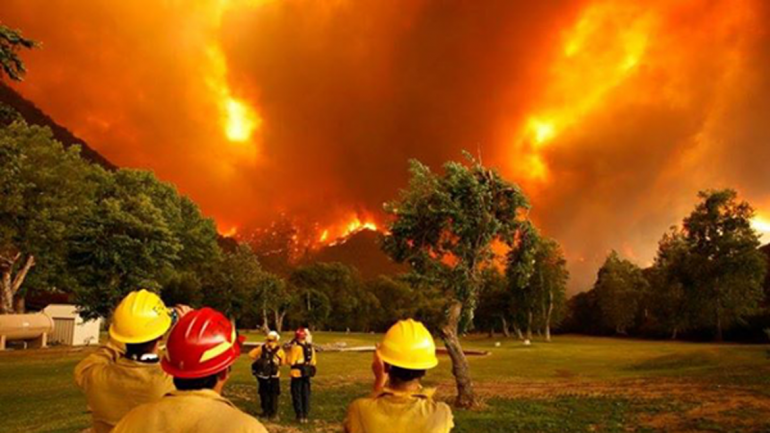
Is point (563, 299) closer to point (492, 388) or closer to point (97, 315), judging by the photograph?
point (492, 388)

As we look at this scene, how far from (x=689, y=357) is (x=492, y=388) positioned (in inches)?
759

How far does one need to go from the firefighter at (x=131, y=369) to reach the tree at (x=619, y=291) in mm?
97318

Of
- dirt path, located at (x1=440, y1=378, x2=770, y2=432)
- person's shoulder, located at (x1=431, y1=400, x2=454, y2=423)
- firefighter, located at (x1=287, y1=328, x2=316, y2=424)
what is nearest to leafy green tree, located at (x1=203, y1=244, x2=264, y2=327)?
dirt path, located at (x1=440, y1=378, x2=770, y2=432)

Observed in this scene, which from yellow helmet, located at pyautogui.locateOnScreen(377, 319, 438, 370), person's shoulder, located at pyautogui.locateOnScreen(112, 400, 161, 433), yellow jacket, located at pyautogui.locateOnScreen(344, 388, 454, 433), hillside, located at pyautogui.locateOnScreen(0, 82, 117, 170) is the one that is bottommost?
yellow jacket, located at pyautogui.locateOnScreen(344, 388, 454, 433)

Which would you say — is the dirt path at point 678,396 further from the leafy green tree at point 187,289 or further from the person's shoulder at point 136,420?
the leafy green tree at point 187,289

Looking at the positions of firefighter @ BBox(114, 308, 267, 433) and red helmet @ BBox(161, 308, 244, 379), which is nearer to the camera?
firefighter @ BBox(114, 308, 267, 433)

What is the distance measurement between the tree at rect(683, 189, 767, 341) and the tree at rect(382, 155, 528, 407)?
5547cm

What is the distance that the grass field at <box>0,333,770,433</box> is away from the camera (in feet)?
56.6

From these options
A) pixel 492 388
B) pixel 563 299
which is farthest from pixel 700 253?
pixel 492 388

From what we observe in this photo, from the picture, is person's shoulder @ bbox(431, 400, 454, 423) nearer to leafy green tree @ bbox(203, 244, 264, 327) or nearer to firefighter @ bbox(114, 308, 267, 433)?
firefighter @ bbox(114, 308, 267, 433)

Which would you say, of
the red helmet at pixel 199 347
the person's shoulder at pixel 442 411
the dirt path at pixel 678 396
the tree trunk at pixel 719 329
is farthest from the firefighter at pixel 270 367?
the tree trunk at pixel 719 329

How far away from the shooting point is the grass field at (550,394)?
17.3 metres

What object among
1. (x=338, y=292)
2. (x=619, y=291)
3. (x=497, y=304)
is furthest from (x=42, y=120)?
(x=619, y=291)

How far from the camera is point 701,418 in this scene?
17516 mm
